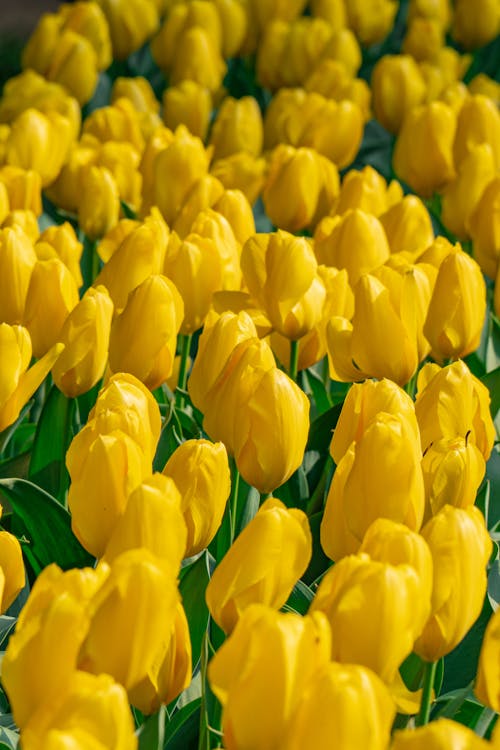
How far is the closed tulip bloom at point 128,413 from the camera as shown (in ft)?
4.05

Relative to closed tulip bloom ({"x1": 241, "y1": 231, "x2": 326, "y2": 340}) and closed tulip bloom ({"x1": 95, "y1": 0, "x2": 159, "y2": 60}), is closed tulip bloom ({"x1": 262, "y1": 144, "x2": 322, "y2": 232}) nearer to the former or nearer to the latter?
closed tulip bloom ({"x1": 241, "y1": 231, "x2": 326, "y2": 340})

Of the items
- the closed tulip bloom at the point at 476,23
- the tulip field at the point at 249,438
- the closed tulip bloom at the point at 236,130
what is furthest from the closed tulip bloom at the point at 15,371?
the closed tulip bloom at the point at 476,23

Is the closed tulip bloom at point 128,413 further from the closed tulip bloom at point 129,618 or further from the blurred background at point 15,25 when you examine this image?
the blurred background at point 15,25

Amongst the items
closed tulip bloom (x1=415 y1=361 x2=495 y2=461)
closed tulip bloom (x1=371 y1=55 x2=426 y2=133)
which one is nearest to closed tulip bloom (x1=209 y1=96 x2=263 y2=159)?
closed tulip bloom (x1=371 y1=55 x2=426 y2=133)

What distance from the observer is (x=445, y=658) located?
1387mm

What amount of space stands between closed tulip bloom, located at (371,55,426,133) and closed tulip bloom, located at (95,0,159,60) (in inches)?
33.0

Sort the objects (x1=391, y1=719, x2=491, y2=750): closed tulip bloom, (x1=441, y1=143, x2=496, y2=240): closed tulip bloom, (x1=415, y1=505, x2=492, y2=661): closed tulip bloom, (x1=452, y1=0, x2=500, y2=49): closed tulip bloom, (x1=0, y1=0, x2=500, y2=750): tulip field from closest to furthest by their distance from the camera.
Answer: (x1=391, y1=719, x2=491, y2=750): closed tulip bloom
(x1=0, y1=0, x2=500, y2=750): tulip field
(x1=415, y1=505, x2=492, y2=661): closed tulip bloom
(x1=441, y1=143, x2=496, y2=240): closed tulip bloom
(x1=452, y1=0, x2=500, y2=49): closed tulip bloom

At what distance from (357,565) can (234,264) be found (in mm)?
1076

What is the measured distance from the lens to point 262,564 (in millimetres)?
1069

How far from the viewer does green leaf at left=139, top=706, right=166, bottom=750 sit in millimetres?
1067

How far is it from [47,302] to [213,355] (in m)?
0.35

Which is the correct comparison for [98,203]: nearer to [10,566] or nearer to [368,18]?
[10,566]

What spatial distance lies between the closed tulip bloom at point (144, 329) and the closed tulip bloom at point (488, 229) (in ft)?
2.39

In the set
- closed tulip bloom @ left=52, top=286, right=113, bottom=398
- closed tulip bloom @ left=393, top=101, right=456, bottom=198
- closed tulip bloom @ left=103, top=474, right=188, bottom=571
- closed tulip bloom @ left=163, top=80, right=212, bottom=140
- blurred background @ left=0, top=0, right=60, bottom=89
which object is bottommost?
blurred background @ left=0, top=0, right=60, bottom=89
